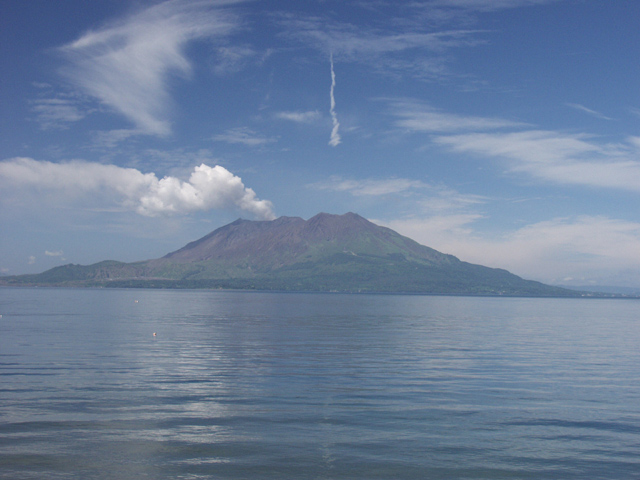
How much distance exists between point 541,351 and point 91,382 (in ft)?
153

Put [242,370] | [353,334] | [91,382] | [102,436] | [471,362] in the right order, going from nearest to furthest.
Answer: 1. [102,436]
2. [91,382]
3. [242,370]
4. [471,362]
5. [353,334]

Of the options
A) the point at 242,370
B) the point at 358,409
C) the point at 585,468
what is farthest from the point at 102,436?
the point at 585,468

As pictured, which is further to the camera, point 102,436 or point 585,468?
point 102,436

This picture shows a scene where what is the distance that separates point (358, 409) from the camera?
28.0 metres

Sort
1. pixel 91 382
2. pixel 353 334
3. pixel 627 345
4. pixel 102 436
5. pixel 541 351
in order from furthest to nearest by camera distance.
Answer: pixel 353 334
pixel 627 345
pixel 541 351
pixel 91 382
pixel 102 436

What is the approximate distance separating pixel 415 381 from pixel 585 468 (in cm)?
1688

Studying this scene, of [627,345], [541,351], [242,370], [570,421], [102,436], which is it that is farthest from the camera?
[627,345]

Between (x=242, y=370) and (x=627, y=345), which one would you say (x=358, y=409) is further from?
(x=627, y=345)

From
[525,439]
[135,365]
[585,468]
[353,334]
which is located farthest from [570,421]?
[353,334]

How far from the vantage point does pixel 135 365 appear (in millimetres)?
42531

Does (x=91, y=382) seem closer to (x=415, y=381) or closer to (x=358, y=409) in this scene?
(x=358, y=409)

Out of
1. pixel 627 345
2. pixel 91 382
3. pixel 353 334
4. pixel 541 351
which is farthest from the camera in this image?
pixel 353 334

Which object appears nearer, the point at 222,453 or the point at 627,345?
the point at 222,453

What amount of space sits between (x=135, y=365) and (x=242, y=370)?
380 inches
